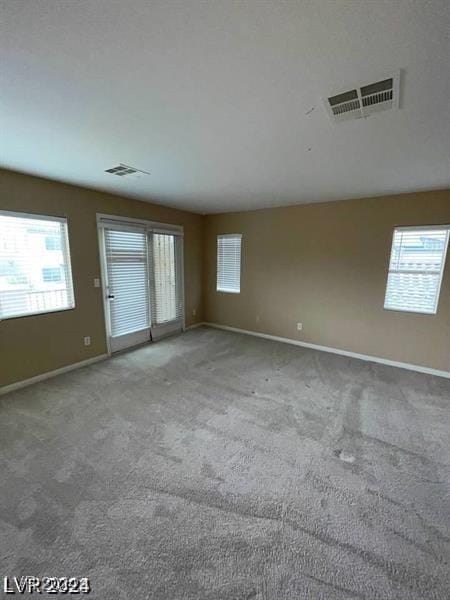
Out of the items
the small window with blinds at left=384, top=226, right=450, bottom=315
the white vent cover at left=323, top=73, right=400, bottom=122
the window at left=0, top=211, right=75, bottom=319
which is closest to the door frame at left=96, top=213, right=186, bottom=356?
the window at left=0, top=211, right=75, bottom=319

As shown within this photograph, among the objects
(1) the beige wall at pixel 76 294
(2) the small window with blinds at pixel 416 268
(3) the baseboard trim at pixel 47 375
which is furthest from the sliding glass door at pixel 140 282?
(2) the small window with blinds at pixel 416 268

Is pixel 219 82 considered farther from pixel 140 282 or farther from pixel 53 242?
pixel 140 282

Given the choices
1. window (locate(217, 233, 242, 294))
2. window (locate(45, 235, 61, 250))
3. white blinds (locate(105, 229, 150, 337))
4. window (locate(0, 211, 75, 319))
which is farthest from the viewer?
window (locate(217, 233, 242, 294))

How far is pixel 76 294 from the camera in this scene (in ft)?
11.3

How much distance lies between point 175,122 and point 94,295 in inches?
109

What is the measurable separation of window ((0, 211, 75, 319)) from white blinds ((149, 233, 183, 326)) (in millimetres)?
1438

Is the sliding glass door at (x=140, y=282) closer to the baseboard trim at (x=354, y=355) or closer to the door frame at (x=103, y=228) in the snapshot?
the door frame at (x=103, y=228)

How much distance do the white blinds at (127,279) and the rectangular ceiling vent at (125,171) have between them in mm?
1126

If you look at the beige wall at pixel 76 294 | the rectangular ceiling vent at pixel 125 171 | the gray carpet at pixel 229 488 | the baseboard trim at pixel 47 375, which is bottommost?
the gray carpet at pixel 229 488

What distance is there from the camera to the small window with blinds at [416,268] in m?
3.34

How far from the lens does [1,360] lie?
9.14ft

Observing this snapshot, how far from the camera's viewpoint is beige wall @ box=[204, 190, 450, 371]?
3458 mm

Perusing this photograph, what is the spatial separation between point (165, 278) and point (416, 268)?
408 centimetres

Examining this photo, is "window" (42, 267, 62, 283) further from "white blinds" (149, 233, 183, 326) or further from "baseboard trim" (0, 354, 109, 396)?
"white blinds" (149, 233, 183, 326)
